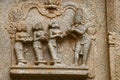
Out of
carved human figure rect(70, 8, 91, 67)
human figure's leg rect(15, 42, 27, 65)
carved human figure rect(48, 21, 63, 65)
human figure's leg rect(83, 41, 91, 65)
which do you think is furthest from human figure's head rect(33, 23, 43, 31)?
human figure's leg rect(83, 41, 91, 65)

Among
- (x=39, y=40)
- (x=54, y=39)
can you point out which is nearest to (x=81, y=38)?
(x=54, y=39)

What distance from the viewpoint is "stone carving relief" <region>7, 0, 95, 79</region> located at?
14.9 ft

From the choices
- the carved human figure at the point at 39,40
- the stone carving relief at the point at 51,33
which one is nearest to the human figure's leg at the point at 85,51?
the stone carving relief at the point at 51,33

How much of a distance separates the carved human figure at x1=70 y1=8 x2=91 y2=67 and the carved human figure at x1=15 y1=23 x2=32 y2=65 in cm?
49

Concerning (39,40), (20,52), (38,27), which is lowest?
(20,52)

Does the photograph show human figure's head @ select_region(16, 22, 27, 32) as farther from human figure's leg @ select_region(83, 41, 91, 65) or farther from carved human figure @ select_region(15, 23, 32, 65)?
human figure's leg @ select_region(83, 41, 91, 65)

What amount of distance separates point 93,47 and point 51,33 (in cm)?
47

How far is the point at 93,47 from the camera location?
4637 millimetres

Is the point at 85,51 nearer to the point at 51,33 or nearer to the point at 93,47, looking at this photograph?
the point at 93,47

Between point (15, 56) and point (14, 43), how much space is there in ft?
0.46

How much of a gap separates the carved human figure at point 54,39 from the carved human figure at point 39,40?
77mm

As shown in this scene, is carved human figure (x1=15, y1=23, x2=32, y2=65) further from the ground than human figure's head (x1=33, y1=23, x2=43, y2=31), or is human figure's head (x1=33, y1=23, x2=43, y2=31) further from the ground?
human figure's head (x1=33, y1=23, x2=43, y2=31)

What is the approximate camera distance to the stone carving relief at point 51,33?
455cm

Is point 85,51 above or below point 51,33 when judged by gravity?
below
